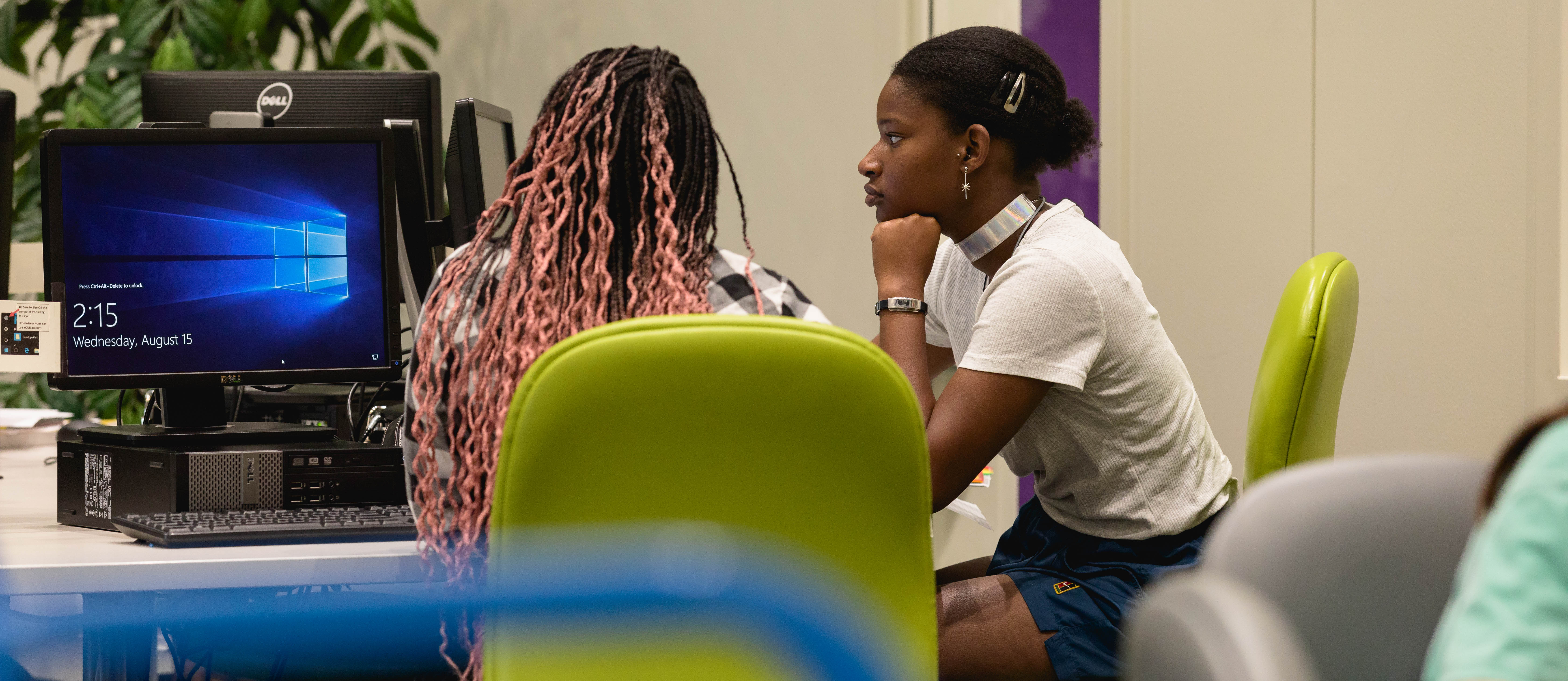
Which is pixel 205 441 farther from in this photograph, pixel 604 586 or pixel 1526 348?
pixel 1526 348

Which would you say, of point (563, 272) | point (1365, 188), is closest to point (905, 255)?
point (563, 272)

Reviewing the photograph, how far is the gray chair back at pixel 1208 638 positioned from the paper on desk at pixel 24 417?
90.2 inches

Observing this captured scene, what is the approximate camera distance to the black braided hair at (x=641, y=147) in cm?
112

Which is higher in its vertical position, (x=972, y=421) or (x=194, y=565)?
(x=972, y=421)

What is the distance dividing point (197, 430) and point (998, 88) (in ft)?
3.60

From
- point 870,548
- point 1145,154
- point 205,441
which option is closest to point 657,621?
point 870,548

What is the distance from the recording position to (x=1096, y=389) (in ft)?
4.41

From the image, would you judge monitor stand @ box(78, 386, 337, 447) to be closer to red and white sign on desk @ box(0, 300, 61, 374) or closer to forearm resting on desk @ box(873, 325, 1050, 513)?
red and white sign on desk @ box(0, 300, 61, 374)

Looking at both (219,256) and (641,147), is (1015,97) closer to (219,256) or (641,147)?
(641,147)

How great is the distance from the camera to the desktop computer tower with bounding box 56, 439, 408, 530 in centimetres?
136

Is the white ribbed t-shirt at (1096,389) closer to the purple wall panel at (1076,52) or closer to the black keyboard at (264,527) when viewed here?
the black keyboard at (264,527)

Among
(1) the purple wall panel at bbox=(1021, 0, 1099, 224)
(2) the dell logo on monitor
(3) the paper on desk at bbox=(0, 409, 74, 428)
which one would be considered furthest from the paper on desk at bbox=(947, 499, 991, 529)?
(3) the paper on desk at bbox=(0, 409, 74, 428)

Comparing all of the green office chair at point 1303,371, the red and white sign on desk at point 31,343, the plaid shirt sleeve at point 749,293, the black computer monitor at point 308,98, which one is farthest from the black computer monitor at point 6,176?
the green office chair at point 1303,371

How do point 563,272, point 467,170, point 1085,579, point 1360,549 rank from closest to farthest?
1. point 1360,549
2. point 563,272
3. point 1085,579
4. point 467,170
